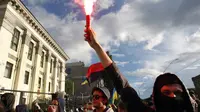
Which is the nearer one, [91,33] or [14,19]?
[91,33]

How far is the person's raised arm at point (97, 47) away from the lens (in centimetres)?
200

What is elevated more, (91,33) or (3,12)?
(3,12)

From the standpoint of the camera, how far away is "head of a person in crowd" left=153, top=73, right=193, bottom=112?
60.8 inches

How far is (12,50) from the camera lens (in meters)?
19.5

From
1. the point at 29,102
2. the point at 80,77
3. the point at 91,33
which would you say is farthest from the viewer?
the point at 80,77

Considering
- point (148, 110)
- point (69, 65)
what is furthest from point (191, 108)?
point (69, 65)

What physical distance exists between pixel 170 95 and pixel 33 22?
82.1ft

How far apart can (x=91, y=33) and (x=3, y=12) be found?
767 inches

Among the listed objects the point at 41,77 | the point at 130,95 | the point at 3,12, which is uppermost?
the point at 3,12

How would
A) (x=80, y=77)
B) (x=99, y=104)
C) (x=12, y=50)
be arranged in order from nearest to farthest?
(x=99, y=104) → (x=12, y=50) → (x=80, y=77)

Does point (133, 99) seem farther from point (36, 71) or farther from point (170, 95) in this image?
point (36, 71)

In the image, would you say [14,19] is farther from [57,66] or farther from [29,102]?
[57,66]

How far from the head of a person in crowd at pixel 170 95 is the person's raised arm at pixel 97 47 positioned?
2.05ft

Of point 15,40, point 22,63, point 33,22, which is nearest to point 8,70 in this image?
point 22,63
